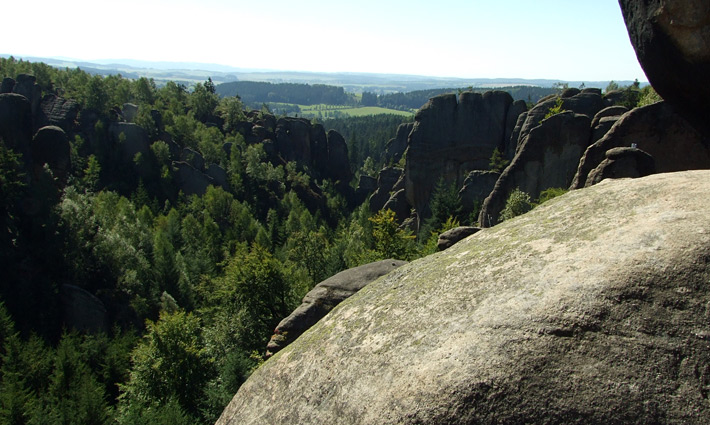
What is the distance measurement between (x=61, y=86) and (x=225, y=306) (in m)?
99.0

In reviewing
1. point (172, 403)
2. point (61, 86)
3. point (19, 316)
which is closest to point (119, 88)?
point (61, 86)

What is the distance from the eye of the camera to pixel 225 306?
32.7 metres

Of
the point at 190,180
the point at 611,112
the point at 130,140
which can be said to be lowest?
the point at 190,180

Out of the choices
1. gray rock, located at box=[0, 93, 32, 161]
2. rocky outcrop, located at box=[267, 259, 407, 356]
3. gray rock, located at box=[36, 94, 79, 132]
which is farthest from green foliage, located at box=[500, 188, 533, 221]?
gray rock, located at box=[36, 94, 79, 132]

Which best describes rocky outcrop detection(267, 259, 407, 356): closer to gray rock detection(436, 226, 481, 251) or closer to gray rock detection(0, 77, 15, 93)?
gray rock detection(436, 226, 481, 251)

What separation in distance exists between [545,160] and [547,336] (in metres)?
32.2

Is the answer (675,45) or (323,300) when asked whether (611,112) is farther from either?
(323,300)

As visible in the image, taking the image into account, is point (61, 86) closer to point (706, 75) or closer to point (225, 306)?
point (225, 306)

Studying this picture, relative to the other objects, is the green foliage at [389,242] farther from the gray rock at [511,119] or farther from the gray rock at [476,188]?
the gray rock at [511,119]

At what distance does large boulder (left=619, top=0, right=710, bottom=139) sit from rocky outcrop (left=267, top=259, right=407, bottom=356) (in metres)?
10.2

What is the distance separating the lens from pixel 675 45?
1306cm

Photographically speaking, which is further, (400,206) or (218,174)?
(218,174)

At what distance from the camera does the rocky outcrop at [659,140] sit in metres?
18.0

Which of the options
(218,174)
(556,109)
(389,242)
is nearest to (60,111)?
(218,174)
